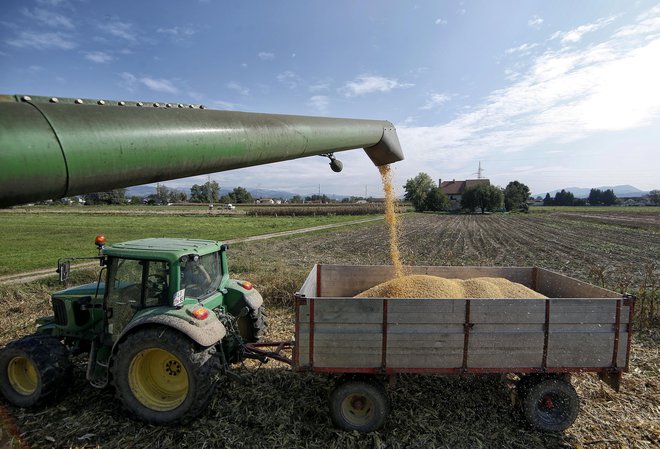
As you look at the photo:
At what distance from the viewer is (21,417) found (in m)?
4.43

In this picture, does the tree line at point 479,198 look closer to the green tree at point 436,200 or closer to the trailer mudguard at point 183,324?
the green tree at point 436,200

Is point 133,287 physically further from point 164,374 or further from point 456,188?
point 456,188

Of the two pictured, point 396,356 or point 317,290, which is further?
point 317,290

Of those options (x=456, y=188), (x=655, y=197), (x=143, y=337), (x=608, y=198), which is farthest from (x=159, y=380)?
(x=655, y=197)

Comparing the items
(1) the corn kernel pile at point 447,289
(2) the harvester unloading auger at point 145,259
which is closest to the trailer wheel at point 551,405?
(1) the corn kernel pile at point 447,289

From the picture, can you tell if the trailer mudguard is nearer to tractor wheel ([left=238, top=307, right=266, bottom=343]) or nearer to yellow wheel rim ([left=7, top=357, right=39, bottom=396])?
tractor wheel ([left=238, top=307, right=266, bottom=343])

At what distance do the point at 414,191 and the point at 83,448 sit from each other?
8533 cm

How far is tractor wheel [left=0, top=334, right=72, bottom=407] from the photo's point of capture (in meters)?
4.46

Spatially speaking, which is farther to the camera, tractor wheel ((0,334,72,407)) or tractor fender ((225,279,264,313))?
tractor fender ((225,279,264,313))

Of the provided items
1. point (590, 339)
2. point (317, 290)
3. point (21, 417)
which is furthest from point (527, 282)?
point (21, 417)

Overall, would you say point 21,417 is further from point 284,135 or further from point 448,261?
point 448,261

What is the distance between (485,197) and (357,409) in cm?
7469

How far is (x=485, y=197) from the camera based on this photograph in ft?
238

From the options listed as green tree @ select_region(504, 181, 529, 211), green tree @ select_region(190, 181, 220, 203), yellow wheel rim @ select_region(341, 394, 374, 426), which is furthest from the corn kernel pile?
green tree @ select_region(190, 181, 220, 203)
